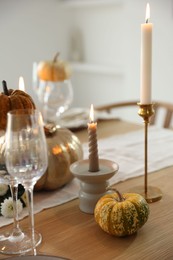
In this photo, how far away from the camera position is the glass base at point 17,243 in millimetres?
792

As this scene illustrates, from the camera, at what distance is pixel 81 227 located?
34.6 inches

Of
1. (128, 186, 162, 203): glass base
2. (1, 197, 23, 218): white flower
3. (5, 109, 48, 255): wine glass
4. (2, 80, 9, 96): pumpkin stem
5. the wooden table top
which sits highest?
(2, 80, 9, 96): pumpkin stem

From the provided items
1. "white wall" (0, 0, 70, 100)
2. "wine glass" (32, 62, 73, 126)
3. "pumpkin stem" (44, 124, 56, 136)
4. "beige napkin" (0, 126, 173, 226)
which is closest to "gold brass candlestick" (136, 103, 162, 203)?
"beige napkin" (0, 126, 173, 226)

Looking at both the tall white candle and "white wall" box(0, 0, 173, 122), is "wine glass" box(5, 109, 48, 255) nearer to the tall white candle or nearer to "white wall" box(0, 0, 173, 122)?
the tall white candle

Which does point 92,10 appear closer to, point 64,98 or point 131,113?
point 131,113

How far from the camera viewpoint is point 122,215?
801 mm

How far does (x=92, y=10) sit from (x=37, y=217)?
259 cm

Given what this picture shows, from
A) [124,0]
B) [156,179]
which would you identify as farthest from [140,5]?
[156,179]

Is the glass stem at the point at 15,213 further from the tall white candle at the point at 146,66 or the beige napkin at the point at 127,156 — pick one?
the tall white candle at the point at 146,66

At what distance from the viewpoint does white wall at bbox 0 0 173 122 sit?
8.87 feet

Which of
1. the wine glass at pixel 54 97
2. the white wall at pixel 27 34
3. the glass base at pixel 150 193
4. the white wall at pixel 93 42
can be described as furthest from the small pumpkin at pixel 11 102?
the white wall at pixel 27 34

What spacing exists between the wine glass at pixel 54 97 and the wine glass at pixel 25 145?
2.96 feet

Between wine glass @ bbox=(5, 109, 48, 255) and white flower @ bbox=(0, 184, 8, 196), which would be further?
white flower @ bbox=(0, 184, 8, 196)

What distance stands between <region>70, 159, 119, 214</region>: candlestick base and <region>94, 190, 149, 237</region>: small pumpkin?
9 cm
